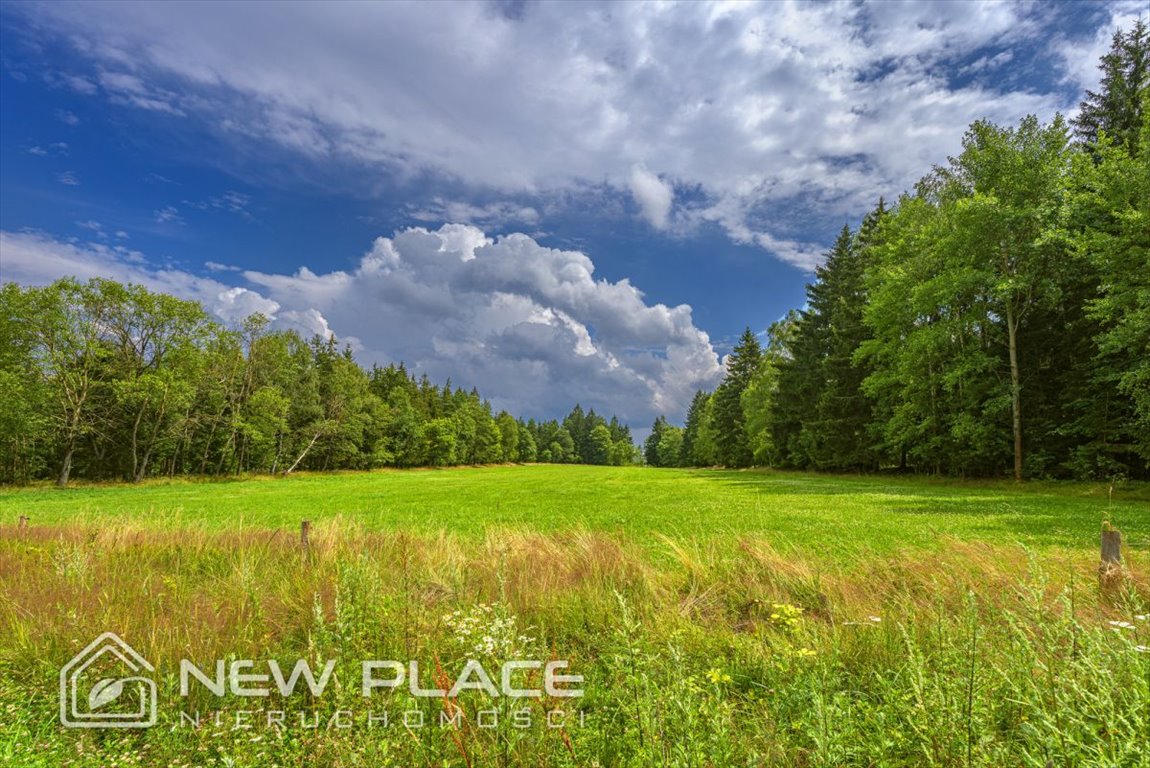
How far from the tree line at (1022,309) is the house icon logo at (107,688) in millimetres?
25067

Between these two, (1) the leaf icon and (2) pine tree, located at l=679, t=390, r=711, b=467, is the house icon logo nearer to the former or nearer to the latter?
(1) the leaf icon

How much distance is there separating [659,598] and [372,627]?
125 inches

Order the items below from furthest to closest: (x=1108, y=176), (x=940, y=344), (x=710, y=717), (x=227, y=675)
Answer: (x=940, y=344) < (x=1108, y=176) < (x=227, y=675) < (x=710, y=717)

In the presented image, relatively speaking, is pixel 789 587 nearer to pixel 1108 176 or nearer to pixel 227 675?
pixel 227 675

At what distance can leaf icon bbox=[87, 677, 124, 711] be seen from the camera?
3.91m

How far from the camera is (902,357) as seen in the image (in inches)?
1030

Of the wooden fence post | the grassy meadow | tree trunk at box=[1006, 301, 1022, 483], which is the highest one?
tree trunk at box=[1006, 301, 1022, 483]

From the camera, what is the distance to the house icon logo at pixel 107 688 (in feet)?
12.5

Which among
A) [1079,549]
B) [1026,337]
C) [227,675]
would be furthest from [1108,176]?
[227,675]

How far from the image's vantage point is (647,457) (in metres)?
130

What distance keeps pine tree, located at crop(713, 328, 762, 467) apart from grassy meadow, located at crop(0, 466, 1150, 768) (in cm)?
4779

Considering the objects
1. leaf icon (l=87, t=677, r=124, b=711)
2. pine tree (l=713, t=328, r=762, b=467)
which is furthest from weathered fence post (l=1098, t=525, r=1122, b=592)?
pine tree (l=713, t=328, r=762, b=467)

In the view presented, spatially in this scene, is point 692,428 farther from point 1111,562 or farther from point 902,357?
point 1111,562

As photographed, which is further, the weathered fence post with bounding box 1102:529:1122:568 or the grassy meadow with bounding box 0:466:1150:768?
the weathered fence post with bounding box 1102:529:1122:568
